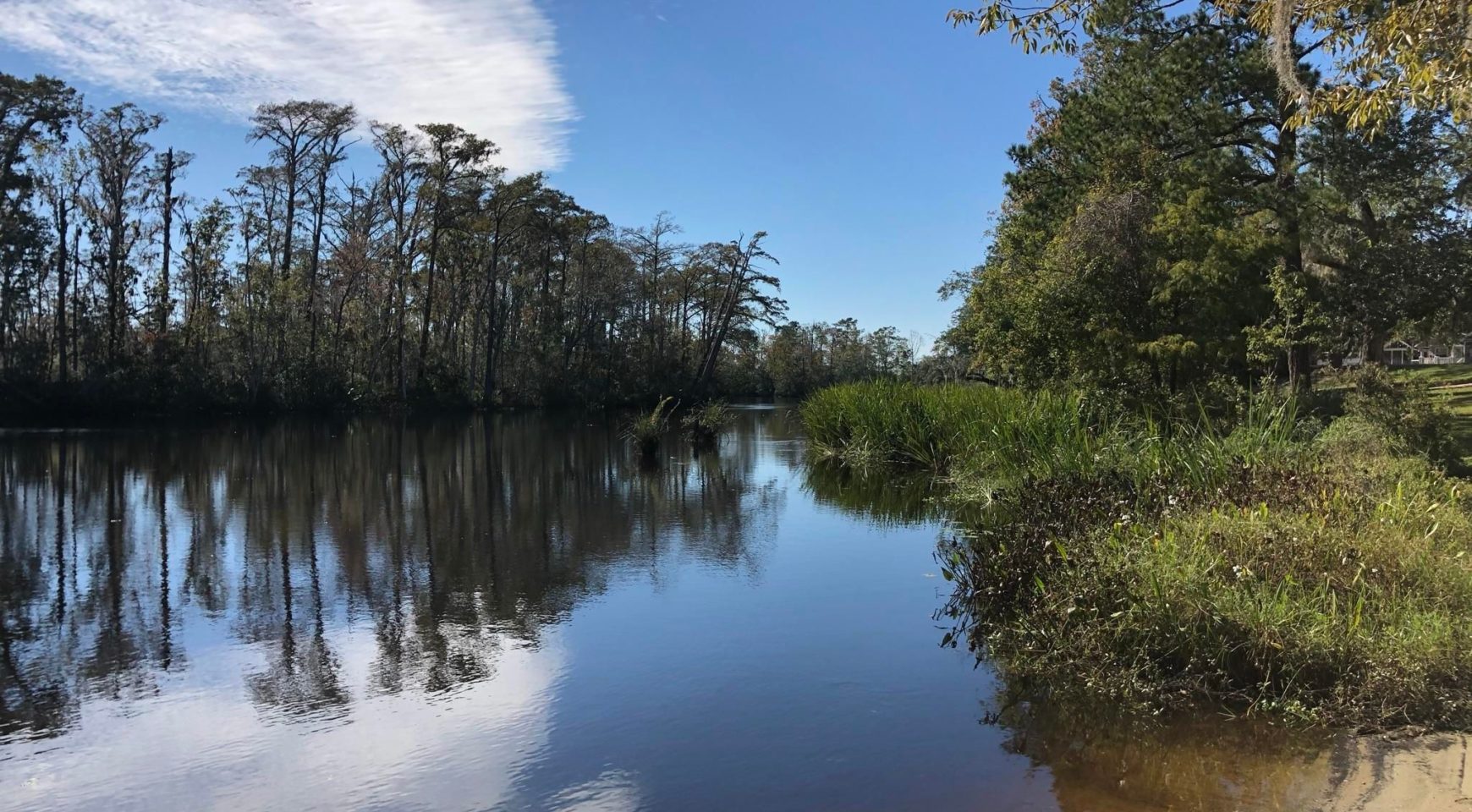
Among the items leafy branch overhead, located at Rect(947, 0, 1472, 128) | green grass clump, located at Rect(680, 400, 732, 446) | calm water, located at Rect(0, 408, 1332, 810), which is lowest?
calm water, located at Rect(0, 408, 1332, 810)

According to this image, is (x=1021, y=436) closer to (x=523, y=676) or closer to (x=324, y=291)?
(x=523, y=676)

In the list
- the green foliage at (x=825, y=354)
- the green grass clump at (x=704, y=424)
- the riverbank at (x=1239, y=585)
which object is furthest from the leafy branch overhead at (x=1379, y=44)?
the green foliage at (x=825, y=354)

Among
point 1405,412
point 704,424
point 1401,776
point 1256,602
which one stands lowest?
point 1401,776

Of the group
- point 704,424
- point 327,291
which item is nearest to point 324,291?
point 327,291

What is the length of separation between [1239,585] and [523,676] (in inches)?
171

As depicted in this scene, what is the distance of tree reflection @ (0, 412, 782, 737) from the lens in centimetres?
623

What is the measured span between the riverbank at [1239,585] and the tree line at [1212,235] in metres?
6.69

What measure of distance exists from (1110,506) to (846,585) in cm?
271

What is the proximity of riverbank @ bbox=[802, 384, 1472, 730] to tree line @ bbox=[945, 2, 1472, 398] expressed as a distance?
6.69 metres

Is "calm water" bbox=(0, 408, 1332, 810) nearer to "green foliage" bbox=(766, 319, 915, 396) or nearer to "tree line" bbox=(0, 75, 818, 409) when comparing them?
"tree line" bbox=(0, 75, 818, 409)

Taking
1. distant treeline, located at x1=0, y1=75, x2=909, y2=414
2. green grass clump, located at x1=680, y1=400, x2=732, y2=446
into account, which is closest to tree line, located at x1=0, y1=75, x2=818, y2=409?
distant treeline, located at x1=0, y1=75, x2=909, y2=414

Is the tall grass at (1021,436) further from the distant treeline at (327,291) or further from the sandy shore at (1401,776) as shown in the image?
the distant treeline at (327,291)

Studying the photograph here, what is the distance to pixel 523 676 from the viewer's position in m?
5.96

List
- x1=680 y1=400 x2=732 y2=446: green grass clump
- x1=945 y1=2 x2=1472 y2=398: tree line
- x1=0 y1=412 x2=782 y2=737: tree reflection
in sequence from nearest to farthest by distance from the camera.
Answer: x1=0 y1=412 x2=782 y2=737: tree reflection < x1=945 y1=2 x2=1472 y2=398: tree line < x1=680 y1=400 x2=732 y2=446: green grass clump
